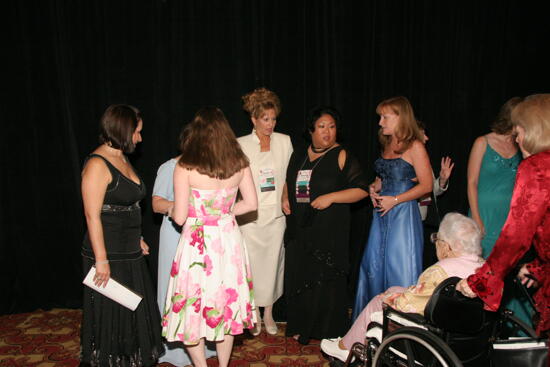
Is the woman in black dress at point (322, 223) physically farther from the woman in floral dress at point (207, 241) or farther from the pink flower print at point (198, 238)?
the pink flower print at point (198, 238)

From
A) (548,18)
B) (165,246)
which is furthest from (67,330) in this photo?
(548,18)

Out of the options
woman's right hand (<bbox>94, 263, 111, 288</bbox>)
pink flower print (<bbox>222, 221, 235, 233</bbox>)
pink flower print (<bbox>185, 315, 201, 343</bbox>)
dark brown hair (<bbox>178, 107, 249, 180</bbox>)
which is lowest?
pink flower print (<bbox>185, 315, 201, 343</bbox>)

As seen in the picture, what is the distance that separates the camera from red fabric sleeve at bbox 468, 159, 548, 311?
68.0 inches

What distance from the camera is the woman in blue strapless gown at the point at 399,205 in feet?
9.84

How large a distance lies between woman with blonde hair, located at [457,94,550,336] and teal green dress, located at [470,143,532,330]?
1.41m

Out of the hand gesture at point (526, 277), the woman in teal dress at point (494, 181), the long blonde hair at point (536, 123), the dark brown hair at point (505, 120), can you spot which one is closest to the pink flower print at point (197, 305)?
the hand gesture at point (526, 277)

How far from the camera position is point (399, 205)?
3.07 meters

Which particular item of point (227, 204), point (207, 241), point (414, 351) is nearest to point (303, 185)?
point (227, 204)

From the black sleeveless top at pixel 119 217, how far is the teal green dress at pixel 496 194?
93.5 inches

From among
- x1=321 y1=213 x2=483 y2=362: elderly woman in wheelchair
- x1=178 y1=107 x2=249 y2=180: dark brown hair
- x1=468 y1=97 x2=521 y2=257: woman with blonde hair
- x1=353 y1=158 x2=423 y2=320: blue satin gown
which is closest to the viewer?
x1=321 y1=213 x2=483 y2=362: elderly woman in wheelchair

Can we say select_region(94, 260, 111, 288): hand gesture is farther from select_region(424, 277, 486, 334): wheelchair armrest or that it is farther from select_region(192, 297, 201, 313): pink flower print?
select_region(424, 277, 486, 334): wheelchair armrest

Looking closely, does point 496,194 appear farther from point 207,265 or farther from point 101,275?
point 101,275

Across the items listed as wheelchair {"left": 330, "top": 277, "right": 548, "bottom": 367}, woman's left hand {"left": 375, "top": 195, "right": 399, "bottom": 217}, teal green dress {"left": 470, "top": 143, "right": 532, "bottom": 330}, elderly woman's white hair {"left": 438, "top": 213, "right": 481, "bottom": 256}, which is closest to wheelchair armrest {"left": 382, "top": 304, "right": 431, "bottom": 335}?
wheelchair {"left": 330, "top": 277, "right": 548, "bottom": 367}

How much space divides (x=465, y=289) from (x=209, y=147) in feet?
4.43
